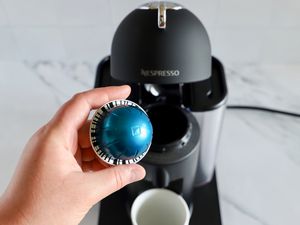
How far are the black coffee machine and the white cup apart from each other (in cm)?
2

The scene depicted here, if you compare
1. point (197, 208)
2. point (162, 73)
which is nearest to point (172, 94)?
point (162, 73)

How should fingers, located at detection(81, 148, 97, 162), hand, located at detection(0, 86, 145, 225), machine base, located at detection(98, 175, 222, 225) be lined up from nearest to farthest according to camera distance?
hand, located at detection(0, 86, 145, 225) → fingers, located at detection(81, 148, 97, 162) → machine base, located at detection(98, 175, 222, 225)

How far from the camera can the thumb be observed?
0.32 metres

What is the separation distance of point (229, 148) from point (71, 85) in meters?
0.33

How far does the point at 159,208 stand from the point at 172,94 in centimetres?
15

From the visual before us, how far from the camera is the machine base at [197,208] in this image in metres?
0.55

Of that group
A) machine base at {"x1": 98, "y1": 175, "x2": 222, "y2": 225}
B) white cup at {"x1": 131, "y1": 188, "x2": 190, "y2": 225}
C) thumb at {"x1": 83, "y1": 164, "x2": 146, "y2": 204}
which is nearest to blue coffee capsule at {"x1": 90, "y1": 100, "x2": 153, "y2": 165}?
thumb at {"x1": 83, "y1": 164, "x2": 146, "y2": 204}

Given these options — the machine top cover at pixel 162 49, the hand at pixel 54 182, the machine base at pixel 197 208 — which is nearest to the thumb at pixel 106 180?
the hand at pixel 54 182

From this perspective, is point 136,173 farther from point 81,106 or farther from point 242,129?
point 242,129

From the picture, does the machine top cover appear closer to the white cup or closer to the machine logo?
the machine logo

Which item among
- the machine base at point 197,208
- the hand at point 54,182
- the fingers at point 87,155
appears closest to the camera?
the hand at point 54,182

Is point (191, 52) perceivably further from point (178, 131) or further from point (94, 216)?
point (94, 216)

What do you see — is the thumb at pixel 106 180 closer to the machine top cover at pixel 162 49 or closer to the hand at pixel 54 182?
the hand at pixel 54 182

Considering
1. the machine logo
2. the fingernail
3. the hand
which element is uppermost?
the machine logo
